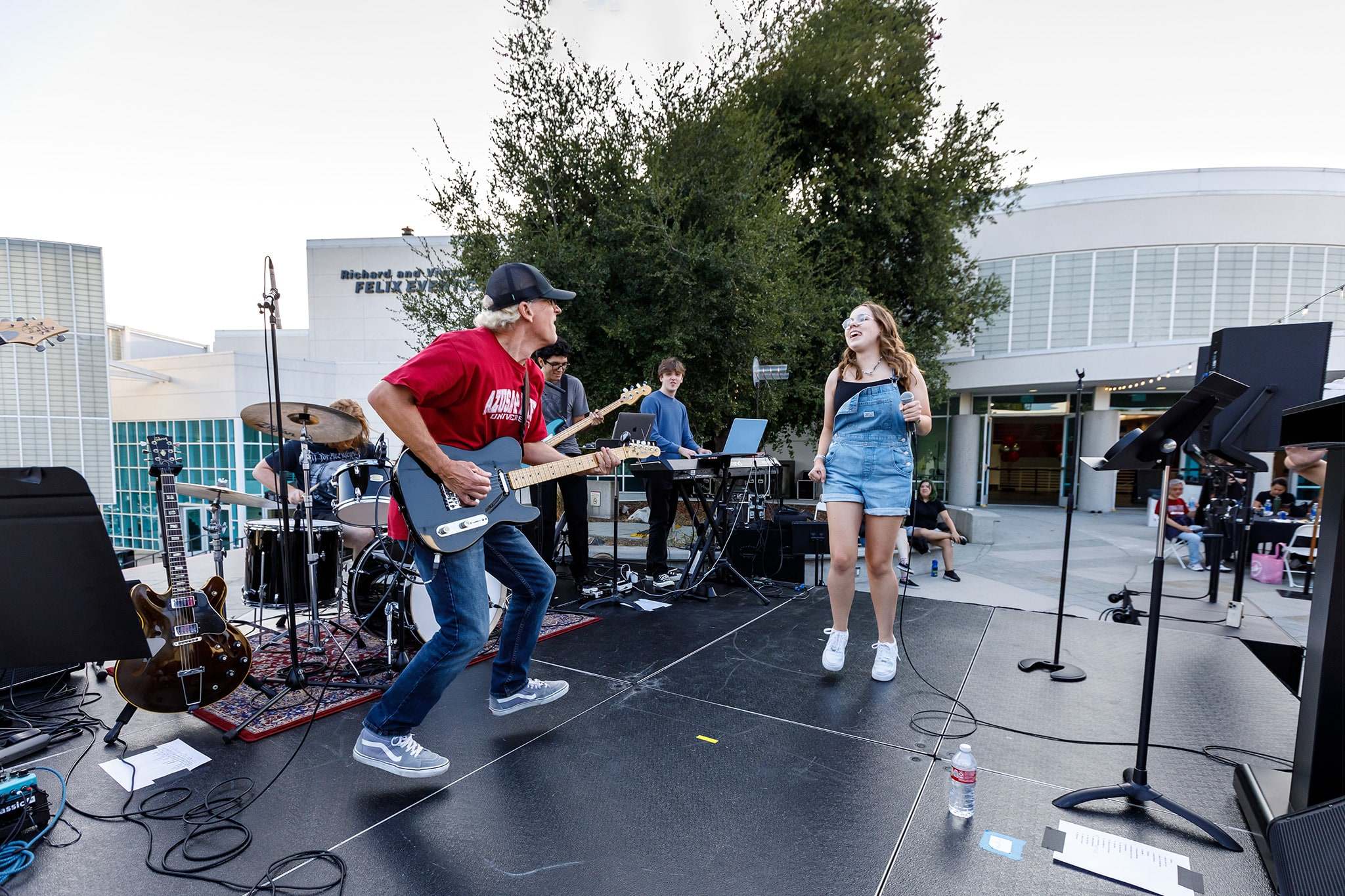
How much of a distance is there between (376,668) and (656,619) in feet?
6.32

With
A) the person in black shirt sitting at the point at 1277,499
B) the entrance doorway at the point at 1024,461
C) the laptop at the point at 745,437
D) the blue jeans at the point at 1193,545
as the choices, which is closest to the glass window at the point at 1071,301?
the entrance doorway at the point at 1024,461

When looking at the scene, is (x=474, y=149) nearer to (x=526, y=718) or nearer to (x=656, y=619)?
(x=656, y=619)

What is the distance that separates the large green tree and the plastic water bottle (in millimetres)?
6229

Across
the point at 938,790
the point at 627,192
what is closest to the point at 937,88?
the point at 627,192

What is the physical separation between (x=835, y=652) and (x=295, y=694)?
295cm

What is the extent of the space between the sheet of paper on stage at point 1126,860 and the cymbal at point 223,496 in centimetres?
385

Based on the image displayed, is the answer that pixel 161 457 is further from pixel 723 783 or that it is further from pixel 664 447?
pixel 664 447

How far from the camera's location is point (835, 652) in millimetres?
3248

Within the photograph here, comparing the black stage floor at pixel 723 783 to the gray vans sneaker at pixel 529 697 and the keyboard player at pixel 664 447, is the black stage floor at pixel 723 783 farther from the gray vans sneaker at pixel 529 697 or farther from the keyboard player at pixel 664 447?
the keyboard player at pixel 664 447

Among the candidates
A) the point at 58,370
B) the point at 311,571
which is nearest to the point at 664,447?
the point at 311,571

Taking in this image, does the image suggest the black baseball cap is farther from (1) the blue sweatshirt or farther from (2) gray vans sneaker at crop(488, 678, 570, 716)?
(1) the blue sweatshirt

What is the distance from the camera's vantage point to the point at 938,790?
216cm

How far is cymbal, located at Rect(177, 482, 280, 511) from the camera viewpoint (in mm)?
3098

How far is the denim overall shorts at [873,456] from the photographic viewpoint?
10.1 ft
